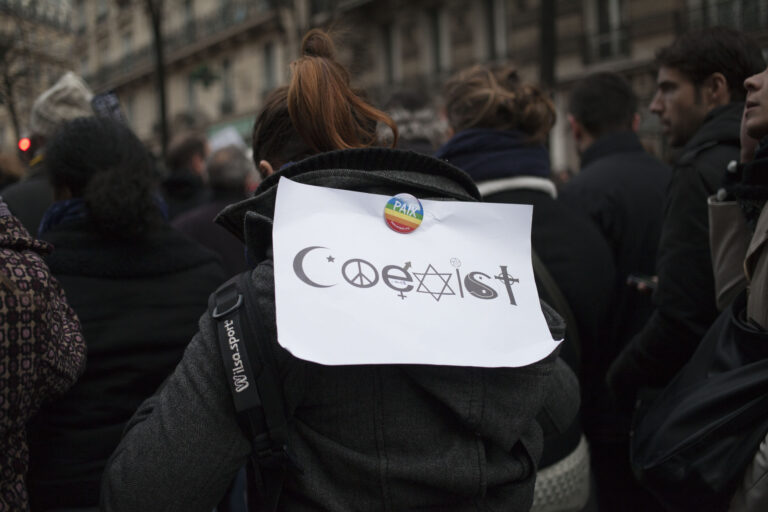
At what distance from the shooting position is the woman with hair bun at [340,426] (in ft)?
3.40

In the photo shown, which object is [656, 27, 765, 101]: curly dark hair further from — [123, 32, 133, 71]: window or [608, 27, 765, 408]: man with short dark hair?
[123, 32, 133, 71]: window

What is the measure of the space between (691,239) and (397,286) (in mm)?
1280

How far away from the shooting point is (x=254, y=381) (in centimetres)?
101

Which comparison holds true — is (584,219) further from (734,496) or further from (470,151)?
(734,496)

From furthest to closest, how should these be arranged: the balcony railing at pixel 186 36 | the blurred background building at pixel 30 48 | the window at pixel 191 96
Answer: the window at pixel 191 96, the balcony railing at pixel 186 36, the blurred background building at pixel 30 48

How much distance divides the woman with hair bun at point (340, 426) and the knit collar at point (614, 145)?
6.51 ft

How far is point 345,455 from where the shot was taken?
105 cm

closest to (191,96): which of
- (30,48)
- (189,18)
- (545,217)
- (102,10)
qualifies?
(189,18)

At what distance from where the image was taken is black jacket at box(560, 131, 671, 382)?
2.44 m

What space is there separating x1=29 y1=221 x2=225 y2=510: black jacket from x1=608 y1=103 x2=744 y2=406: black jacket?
1383mm

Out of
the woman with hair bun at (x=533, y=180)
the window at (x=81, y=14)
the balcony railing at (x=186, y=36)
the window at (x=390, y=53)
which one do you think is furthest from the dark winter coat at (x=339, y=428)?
the window at (x=81, y=14)

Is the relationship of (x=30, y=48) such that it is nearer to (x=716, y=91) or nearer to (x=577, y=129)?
(x=577, y=129)

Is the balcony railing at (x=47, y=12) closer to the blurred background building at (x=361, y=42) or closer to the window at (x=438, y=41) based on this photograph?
the blurred background building at (x=361, y=42)

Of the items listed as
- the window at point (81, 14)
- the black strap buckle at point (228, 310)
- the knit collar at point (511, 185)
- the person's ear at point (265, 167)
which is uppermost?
the window at point (81, 14)
